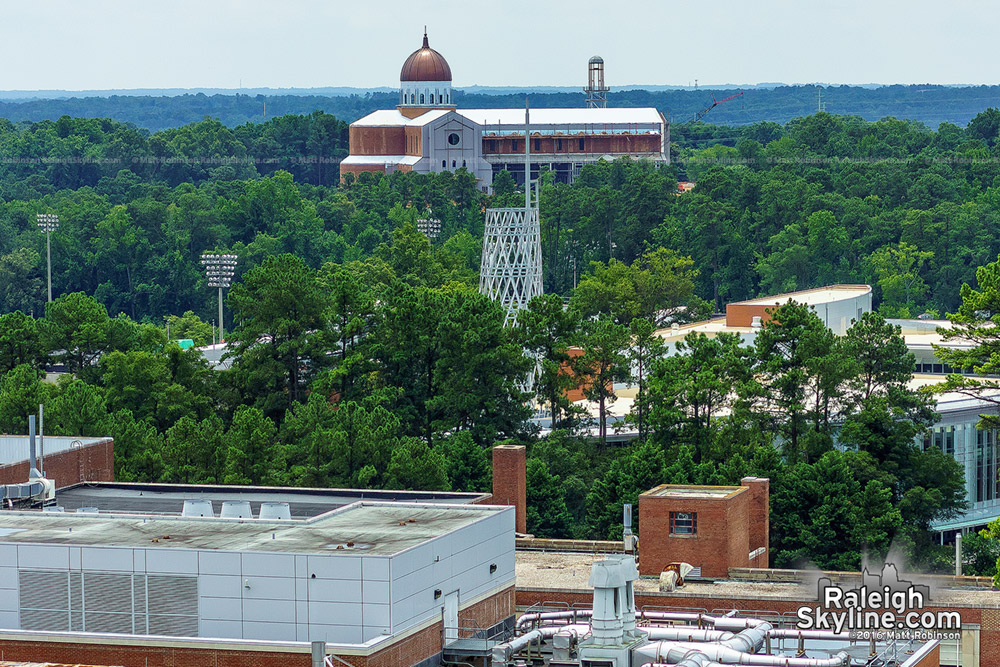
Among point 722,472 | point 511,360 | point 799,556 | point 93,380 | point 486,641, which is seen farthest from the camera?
point 93,380

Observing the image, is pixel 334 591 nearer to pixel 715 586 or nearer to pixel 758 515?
pixel 715 586

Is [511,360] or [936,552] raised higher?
[511,360]

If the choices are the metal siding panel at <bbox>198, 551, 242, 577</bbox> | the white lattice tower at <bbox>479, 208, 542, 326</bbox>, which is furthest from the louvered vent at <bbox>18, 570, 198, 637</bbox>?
the white lattice tower at <bbox>479, 208, 542, 326</bbox>

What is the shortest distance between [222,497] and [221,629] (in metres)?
13.1

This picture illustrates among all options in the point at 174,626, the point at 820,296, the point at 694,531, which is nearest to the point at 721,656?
the point at 174,626

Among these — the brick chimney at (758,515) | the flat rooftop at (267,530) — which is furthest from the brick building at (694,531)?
the flat rooftop at (267,530)

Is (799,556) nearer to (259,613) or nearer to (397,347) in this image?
(397,347)

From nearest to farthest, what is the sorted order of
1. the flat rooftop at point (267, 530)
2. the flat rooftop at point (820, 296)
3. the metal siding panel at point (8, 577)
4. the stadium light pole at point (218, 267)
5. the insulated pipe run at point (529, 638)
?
1. the insulated pipe run at point (529, 638)
2. the flat rooftop at point (267, 530)
3. the metal siding panel at point (8, 577)
4. the flat rooftop at point (820, 296)
5. the stadium light pole at point (218, 267)

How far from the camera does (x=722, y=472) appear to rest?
73438mm

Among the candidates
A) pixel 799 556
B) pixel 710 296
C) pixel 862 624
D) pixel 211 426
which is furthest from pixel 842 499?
pixel 710 296

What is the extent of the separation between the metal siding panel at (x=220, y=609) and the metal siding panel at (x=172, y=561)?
67 cm

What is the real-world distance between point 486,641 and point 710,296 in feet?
459

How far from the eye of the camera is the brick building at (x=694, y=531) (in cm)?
5191

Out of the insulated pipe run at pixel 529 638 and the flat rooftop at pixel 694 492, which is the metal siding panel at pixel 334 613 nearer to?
the insulated pipe run at pixel 529 638
